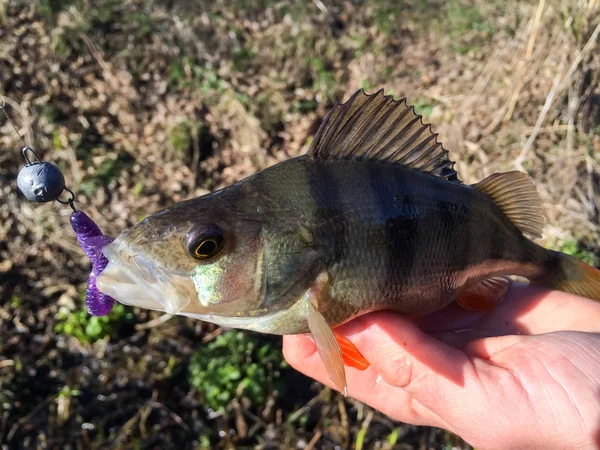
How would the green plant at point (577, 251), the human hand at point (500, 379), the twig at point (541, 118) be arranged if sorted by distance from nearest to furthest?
the human hand at point (500, 379)
the green plant at point (577, 251)
the twig at point (541, 118)

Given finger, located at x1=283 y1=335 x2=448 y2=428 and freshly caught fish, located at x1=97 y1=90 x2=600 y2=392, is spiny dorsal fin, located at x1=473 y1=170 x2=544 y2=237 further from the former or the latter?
finger, located at x1=283 y1=335 x2=448 y2=428

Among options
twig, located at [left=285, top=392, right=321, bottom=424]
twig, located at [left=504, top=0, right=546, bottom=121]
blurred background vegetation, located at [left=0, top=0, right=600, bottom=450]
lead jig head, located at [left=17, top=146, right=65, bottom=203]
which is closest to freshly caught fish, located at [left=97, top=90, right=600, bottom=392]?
lead jig head, located at [left=17, top=146, right=65, bottom=203]

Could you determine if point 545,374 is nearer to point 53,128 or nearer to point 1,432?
point 1,432

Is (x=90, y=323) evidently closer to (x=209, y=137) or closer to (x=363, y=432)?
(x=363, y=432)

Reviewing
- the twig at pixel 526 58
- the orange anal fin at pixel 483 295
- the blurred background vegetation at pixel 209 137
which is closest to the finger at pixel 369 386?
the orange anal fin at pixel 483 295

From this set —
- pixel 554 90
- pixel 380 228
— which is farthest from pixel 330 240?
pixel 554 90

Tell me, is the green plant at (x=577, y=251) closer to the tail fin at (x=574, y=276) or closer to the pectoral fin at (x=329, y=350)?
the tail fin at (x=574, y=276)

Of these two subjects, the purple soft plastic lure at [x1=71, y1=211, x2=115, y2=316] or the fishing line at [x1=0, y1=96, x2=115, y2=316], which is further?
the purple soft plastic lure at [x1=71, y1=211, x2=115, y2=316]
